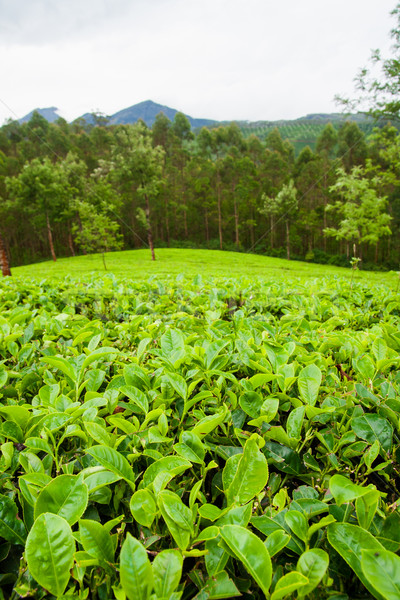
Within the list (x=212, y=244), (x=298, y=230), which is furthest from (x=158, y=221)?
(x=298, y=230)

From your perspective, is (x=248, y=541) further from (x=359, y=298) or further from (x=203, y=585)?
(x=359, y=298)

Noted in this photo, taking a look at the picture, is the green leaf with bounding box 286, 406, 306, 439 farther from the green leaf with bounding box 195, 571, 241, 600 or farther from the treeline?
the treeline

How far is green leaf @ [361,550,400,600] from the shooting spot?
540mm

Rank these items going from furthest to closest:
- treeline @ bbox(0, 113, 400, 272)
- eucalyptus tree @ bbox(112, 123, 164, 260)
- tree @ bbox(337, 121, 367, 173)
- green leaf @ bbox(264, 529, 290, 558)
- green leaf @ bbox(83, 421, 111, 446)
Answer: tree @ bbox(337, 121, 367, 173)
treeline @ bbox(0, 113, 400, 272)
eucalyptus tree @ bbox(112, 123, 164, 260)
green leaf @ bbox(83, 421, 111, 446)
green leaf @ bbox(264, 529, 290, 558)

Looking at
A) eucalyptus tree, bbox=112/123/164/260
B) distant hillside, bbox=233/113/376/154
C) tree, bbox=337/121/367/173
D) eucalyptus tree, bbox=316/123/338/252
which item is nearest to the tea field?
eucalyptus tree, bbox=112/123/164/260

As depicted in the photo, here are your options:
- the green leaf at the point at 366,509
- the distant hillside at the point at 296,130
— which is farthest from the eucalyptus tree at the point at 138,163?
the distant hillside at the point at 296,130

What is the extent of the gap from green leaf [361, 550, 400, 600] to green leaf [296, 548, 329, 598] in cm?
9

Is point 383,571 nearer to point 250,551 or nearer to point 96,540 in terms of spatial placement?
point 250,551

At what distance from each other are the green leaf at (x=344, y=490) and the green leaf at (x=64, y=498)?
1.84 feet

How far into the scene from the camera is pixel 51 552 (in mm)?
632

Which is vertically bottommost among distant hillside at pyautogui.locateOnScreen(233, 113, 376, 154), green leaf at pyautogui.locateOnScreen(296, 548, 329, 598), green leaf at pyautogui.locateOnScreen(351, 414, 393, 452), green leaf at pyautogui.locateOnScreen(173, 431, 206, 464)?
green leaf at pyautogui.locateOnScreen(296, 548, 329, 598)

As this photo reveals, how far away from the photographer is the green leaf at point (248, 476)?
75 cm

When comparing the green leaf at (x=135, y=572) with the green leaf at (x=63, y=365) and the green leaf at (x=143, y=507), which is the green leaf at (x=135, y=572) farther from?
the green leaf at (x=63, y=365)

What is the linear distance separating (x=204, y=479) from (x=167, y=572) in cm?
36
